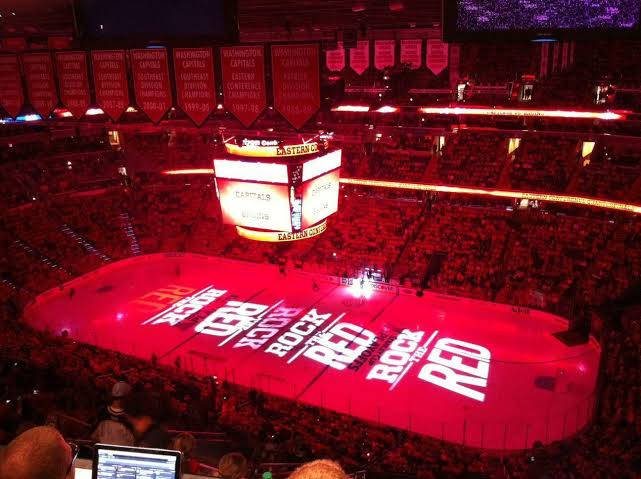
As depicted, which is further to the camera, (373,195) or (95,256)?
(373,195)

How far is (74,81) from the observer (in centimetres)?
1080

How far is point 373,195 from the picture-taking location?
30.1 metres

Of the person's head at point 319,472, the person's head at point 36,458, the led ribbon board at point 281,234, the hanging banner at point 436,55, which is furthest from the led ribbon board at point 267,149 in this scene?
the person's head at point 319,472

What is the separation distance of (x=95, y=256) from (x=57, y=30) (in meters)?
17.9

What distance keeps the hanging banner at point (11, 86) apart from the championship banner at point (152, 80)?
2907 millimetres

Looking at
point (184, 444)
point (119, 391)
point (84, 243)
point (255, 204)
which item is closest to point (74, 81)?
point (255, 204)

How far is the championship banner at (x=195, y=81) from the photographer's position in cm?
972

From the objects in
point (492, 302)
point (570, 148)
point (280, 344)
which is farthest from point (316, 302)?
point (570, 148)

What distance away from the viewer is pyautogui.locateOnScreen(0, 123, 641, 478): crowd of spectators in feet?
36.6

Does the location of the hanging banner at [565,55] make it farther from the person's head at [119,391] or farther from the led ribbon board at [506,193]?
the person's head at [119,391]

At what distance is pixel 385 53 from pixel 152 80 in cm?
786

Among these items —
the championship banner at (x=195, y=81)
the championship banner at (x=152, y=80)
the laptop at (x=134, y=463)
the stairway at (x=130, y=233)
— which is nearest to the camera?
the laptop at (x=134, y=463)

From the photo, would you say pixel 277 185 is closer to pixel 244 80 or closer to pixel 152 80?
pixel 152 80

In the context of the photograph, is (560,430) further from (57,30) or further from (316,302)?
(57,30)
